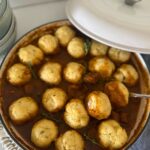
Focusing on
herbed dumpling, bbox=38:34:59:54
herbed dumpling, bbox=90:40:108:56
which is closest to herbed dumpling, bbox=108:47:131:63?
herbed dumpling, bbox=90:40:108:56

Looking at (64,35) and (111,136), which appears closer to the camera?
(111,136)

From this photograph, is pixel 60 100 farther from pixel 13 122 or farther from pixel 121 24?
pixel 121 24

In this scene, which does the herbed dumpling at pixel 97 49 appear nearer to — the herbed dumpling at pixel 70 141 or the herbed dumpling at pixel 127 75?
the herbed dumpling at pixel 127 75

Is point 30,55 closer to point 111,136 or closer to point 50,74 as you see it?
point 50,74

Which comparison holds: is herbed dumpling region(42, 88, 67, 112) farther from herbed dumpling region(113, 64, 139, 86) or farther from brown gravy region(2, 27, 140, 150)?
herbed dumpling region(113, 64, 139, 86)

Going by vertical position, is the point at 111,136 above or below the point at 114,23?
below

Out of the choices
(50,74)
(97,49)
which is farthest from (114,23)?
(50,74)
